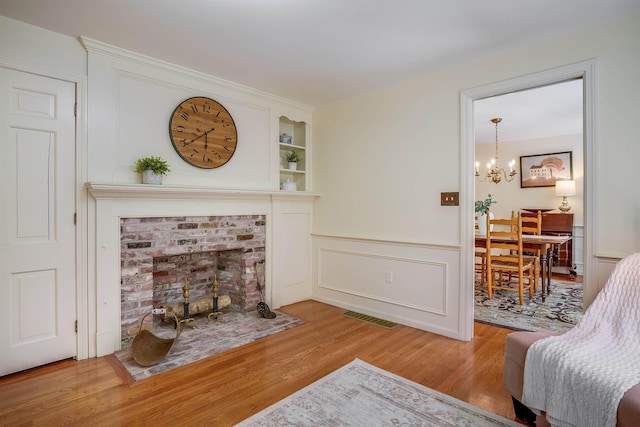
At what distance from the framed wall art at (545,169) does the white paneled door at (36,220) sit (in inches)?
273

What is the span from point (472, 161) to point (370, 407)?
7.33 feet

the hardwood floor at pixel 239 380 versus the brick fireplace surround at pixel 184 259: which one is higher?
the brick fireplace surround at pixel 184 259

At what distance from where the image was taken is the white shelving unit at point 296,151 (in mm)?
4273

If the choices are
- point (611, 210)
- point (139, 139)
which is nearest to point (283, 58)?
point (139, 139)

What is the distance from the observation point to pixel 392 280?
3.58m

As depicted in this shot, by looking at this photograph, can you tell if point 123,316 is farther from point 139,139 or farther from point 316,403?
point 316,403

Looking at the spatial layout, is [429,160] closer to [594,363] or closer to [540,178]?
[594,363]

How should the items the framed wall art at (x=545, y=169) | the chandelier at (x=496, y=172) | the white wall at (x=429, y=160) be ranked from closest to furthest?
the white wall at (x=429, y=160), the chandelier at (x=496, y=172), the framed wall art at (x=545, y=169)

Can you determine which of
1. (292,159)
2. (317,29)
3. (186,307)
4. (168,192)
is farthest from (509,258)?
(168,192)

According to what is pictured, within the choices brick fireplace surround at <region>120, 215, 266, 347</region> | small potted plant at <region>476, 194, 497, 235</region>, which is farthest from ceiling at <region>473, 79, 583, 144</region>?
brick fireplace surround at <region>120, 215, 266, 347</region>

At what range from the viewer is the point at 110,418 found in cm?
191

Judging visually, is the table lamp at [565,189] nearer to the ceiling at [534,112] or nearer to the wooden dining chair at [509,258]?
the ceiling at [534,112]

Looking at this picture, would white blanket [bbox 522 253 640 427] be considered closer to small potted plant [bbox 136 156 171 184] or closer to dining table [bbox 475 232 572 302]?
dining table [bbox 475 232 572 302]

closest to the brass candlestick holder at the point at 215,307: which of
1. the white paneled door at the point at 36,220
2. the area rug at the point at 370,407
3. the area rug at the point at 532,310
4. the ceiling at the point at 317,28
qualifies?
the white paneled door at the point at 36,220
